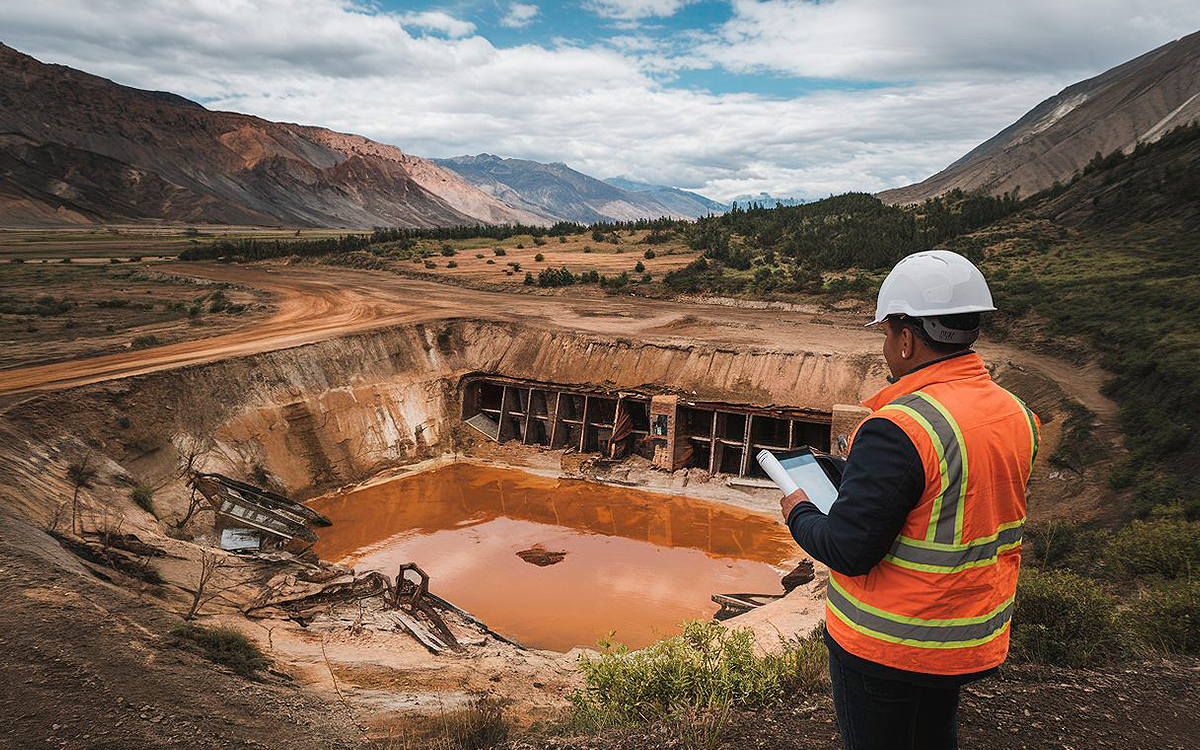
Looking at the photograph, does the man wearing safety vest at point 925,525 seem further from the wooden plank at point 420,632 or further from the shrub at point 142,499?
the shrub at point 142,499

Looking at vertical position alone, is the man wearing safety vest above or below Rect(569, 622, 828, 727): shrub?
above

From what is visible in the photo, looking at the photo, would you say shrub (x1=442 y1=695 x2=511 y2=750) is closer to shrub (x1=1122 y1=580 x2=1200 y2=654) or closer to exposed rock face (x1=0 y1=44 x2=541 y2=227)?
shrub (x1=1122 y1=580 x2=1200 y2=654)

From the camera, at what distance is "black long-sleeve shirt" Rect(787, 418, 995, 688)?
242cm

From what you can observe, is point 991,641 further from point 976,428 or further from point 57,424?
point 57,424

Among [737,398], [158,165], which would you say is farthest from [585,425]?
[158,165]

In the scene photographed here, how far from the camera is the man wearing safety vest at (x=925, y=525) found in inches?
96.7

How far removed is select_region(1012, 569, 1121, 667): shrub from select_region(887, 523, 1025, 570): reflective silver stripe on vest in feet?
14.1

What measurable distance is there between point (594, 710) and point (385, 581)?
8.78 metres

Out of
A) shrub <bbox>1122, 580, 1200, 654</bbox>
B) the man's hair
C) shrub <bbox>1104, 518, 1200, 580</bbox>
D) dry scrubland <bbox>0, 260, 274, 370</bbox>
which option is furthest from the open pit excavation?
the man's hair

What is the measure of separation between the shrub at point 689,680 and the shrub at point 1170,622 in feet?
10.3

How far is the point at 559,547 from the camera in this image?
18.7 meters

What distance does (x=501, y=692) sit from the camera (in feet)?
30.7

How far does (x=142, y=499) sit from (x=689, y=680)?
14.2 m

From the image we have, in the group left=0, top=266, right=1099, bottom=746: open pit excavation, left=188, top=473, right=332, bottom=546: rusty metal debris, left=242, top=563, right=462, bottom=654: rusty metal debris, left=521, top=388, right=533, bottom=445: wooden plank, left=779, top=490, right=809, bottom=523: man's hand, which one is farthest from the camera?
left=521, top=388, right=533, bottom=445: wooden plank
